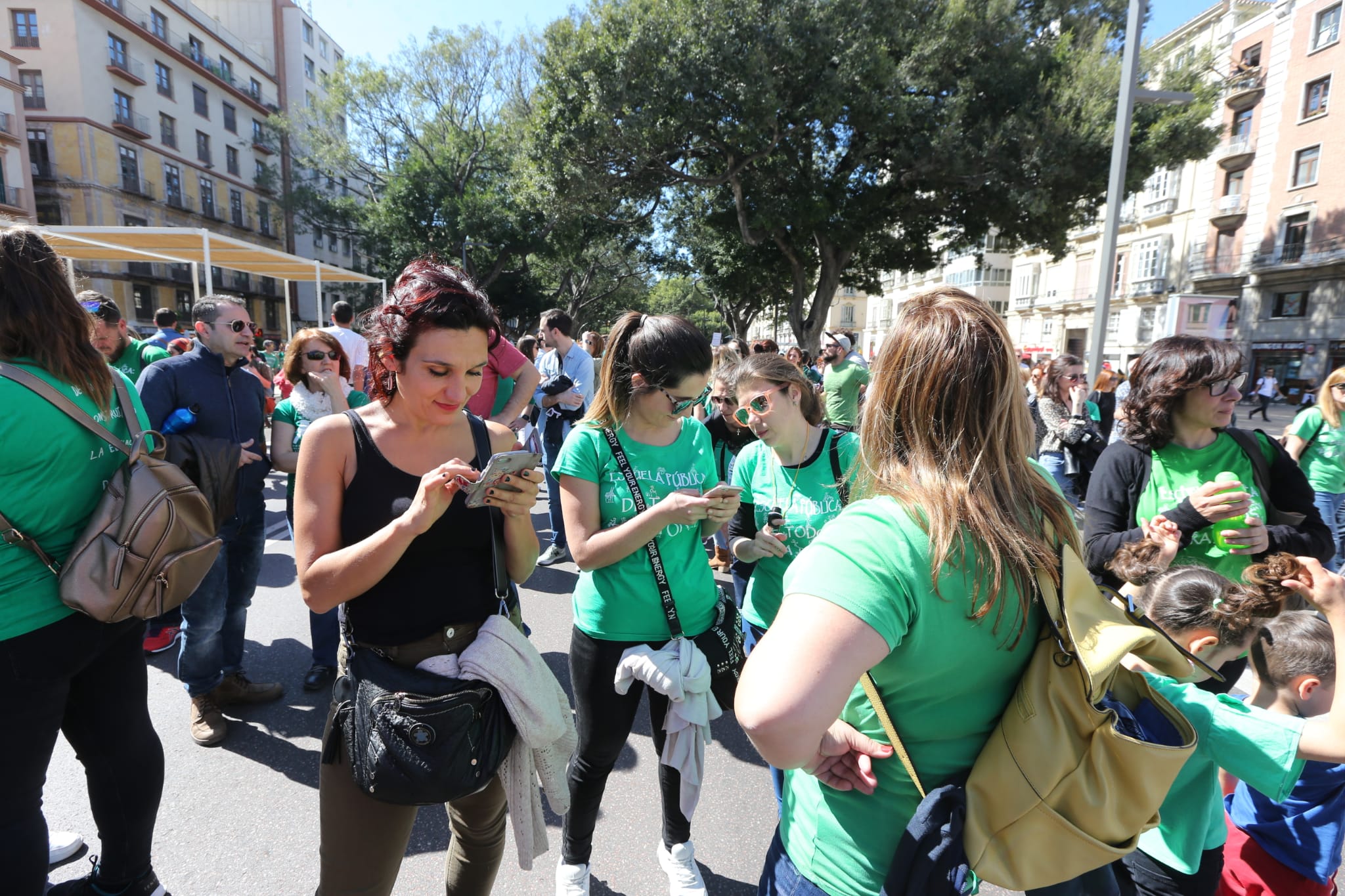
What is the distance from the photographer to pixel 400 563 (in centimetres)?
157

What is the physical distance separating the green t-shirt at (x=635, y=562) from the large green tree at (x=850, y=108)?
489 inches

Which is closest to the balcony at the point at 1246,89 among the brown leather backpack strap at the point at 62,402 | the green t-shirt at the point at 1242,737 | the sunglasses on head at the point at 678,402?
the sunglasses on head at the point at 678,402

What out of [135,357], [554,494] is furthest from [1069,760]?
[135,357]

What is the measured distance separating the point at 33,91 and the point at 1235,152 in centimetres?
5180

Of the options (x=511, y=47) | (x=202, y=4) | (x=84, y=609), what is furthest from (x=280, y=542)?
(x=202, y=4)

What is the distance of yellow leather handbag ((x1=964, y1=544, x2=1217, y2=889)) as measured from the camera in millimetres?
983

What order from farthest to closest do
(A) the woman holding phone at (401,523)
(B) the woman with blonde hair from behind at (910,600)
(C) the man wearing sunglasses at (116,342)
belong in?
(C) the man wearing sunglasses at (116,342) < (A) the woman holding phone at (401,523) < (B) the woman with blonde hair from behind at (910,600)

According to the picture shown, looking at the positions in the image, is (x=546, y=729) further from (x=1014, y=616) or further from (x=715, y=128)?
(x=715, y=128)

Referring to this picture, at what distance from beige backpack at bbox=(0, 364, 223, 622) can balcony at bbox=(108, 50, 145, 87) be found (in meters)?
40.8

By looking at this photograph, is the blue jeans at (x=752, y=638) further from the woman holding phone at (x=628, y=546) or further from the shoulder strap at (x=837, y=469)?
the shoulder strap at (x=837, y=469)

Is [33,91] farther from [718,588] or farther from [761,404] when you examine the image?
[718,588]

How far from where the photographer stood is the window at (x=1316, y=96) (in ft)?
81.3

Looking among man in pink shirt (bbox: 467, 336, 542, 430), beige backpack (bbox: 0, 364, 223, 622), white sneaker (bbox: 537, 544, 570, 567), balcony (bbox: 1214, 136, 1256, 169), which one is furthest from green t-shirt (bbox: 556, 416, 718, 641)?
balcony (bbox: 1214, 136, 1256, 169)

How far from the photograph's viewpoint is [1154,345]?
8.09 feet
